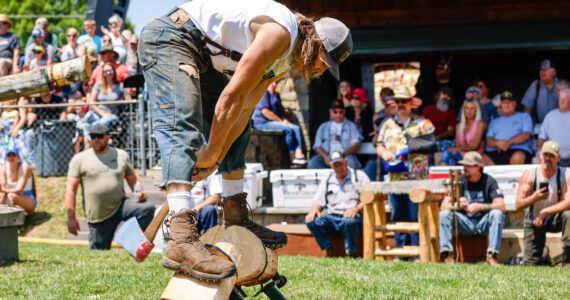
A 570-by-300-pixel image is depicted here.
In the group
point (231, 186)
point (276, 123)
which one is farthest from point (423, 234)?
point (231, 186)

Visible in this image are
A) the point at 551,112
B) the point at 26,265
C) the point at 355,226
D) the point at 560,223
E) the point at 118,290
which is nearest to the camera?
the point at 118,290

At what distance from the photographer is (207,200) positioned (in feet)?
29.5

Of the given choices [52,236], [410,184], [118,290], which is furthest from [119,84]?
[118,290]

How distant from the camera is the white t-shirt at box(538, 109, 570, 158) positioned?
9883 millimetres

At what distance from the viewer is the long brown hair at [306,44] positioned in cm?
353

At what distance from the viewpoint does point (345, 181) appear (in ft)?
30.3

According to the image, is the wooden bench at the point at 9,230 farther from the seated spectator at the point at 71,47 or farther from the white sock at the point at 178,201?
the seated spectator at the point at 71,47

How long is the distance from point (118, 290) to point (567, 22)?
9350mm

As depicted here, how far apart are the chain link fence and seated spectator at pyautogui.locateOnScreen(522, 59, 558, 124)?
6.50 meters

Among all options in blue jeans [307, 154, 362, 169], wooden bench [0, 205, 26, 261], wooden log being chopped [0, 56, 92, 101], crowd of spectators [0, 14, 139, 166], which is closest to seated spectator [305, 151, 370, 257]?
blue jeans [307, 154, 362, 169]

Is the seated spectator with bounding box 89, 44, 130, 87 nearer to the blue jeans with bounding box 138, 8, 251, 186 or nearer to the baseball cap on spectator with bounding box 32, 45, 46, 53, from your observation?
the baseball cap on spectator with bounding box 32, 45, 46, 53

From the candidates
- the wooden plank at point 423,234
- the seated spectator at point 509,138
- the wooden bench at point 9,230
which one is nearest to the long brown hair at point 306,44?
the wooden bench at point 9,230

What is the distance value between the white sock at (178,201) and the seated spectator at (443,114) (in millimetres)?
8422

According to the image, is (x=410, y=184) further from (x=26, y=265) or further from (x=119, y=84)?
(x=119, y=84)
